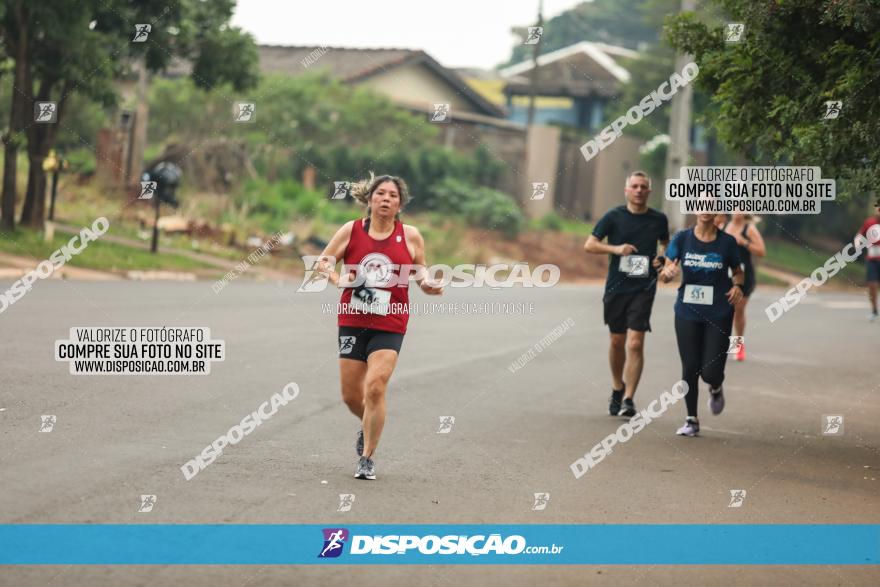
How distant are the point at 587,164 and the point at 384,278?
40080mm

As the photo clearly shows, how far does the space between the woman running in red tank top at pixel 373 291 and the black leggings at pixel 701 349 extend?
3131 mm

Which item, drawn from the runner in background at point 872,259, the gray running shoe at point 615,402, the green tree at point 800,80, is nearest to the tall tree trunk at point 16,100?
the runner in background at point 872,259

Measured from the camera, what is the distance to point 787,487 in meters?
8.95

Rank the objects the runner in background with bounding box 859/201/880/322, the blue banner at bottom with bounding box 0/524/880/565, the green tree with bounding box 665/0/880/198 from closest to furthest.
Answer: the blue banner at bottom with bounding box 0/524/880/565 < the green tree with bounding box 665/0/880/198 < the runner in background with bounding box 859/201/880/322

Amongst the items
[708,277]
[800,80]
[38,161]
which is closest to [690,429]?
[708,277]

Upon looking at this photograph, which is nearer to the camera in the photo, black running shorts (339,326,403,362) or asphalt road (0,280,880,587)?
asphalt road (0,280,880,587)

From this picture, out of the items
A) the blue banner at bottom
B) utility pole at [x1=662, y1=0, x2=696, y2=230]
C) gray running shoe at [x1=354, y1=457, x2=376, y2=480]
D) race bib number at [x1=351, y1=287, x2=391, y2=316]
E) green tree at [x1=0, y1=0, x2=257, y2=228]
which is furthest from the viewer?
utility pole at [x1=662, y1=0, x2=696, y2=230]

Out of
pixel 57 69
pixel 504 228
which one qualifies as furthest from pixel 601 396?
pixel 504 228

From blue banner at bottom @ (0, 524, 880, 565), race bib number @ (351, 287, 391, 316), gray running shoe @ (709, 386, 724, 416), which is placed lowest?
blue banner at bottom @ (0, 524, 880, 565)

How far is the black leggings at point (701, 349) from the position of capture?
10891 mm

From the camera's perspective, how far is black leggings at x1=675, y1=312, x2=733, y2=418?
10891 mm

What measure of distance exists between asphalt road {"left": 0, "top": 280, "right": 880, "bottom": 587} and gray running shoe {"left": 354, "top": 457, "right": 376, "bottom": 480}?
61 mm

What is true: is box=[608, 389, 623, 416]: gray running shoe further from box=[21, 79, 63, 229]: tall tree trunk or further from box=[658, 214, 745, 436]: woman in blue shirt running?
box=[21, 79, 63, 229]: tall tree trunk

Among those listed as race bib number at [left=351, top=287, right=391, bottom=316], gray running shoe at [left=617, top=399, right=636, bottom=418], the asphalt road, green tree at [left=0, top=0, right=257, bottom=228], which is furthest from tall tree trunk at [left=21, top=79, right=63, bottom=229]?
race bib number at [left=351, top=287, right=391, bottom=316]
